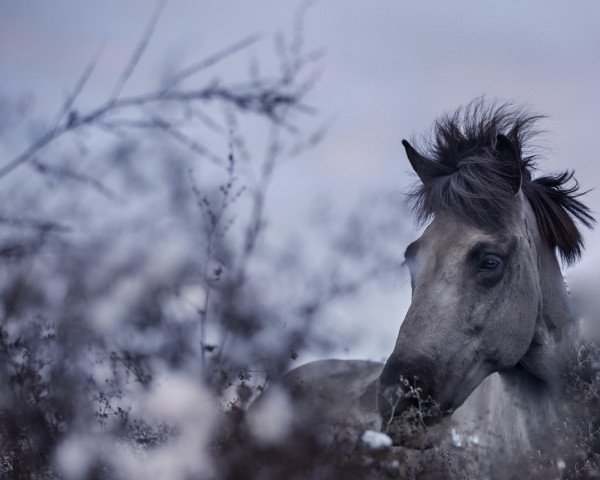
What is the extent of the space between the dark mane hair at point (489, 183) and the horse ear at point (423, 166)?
0.05 ft

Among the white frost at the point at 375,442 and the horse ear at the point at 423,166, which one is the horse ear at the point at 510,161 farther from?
the white frost at the point at 375,442

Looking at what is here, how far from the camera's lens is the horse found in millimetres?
4223

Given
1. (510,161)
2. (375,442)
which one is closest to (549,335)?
(510,161)

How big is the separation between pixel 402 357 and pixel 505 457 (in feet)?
2.57

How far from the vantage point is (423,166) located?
5.43 metres

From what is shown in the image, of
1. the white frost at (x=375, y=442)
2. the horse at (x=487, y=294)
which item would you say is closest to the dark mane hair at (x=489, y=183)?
the horse at (x=487, y=294)

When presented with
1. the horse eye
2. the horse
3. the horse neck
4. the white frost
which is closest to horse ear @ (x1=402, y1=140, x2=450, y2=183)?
the horse

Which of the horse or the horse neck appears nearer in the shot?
the horse

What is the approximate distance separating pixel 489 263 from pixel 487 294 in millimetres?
168

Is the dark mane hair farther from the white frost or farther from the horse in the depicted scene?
the white frost

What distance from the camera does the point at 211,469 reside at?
99.4 inches

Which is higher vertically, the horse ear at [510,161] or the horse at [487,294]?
the horse ear at [510,161]

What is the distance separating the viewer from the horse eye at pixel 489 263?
14.8 ft

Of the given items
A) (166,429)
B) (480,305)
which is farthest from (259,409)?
(480,305)
